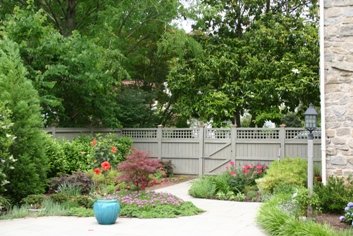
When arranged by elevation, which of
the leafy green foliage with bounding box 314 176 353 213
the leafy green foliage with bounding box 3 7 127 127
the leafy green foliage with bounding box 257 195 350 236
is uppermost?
the leafy green foliage with bounding box 3 7 127 127

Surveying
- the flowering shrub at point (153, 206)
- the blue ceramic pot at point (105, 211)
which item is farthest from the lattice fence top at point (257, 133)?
the blue ceramic pot at point (105, 211)

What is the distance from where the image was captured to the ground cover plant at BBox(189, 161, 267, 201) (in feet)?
36.4

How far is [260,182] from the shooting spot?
11039mm

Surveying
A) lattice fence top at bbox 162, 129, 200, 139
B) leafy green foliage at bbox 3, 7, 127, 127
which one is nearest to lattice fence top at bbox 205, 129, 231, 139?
lattice fence top at bbox 162, 129, 200, 139

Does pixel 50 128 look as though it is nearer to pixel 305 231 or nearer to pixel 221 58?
pixel 221 58

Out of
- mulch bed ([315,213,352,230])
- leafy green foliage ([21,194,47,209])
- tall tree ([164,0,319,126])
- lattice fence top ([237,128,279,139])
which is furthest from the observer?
tall tree ([164,0,319,126])

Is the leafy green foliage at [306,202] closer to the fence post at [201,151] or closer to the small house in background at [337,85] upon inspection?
the small house in background at [337,85]

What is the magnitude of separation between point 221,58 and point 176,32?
2106 millimetres

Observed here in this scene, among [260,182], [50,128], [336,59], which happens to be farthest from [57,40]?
[336,59]

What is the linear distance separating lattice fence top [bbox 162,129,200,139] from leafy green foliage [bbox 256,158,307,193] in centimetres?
473

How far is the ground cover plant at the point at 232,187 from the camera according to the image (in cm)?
1109

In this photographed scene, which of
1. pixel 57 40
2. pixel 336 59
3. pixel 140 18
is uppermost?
pixel 140 18

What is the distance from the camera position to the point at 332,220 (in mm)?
7492

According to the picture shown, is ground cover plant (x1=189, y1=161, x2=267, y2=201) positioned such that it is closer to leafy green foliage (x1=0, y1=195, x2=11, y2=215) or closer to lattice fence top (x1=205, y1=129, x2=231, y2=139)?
lattice fence top (x1=205, y1=129, x2=231, y2=139)
